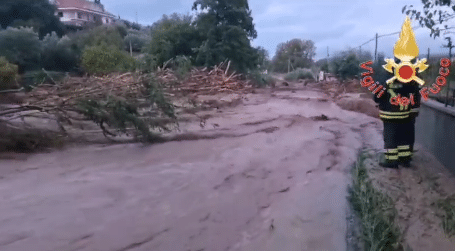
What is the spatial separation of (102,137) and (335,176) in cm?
425

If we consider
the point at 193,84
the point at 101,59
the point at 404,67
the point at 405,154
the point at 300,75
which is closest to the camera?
the point at 404,67

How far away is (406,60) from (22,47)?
16.6 m

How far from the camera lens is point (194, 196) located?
17.2ft

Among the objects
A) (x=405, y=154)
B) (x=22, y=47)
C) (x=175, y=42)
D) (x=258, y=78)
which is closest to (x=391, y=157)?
(x=405, y=154)

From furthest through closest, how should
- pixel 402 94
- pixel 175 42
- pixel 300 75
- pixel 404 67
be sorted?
pixel 300 75
pixel 175 42
pixel 402 94
pixel 404 67

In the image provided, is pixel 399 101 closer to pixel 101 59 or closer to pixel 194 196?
pixel 194 196

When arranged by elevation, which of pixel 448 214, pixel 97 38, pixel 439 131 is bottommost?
pixel 448 214

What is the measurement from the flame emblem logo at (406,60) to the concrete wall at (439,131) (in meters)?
0.81

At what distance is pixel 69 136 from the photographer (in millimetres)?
7309

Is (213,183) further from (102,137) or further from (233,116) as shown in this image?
(233,116)

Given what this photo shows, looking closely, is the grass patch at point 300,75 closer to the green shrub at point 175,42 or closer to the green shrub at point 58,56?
the green shrub at point 175,42

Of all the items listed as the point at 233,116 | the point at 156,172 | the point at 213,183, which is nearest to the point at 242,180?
the point at 213,183

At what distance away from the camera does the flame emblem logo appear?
18.7 feet

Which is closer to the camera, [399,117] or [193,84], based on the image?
[399,117]
